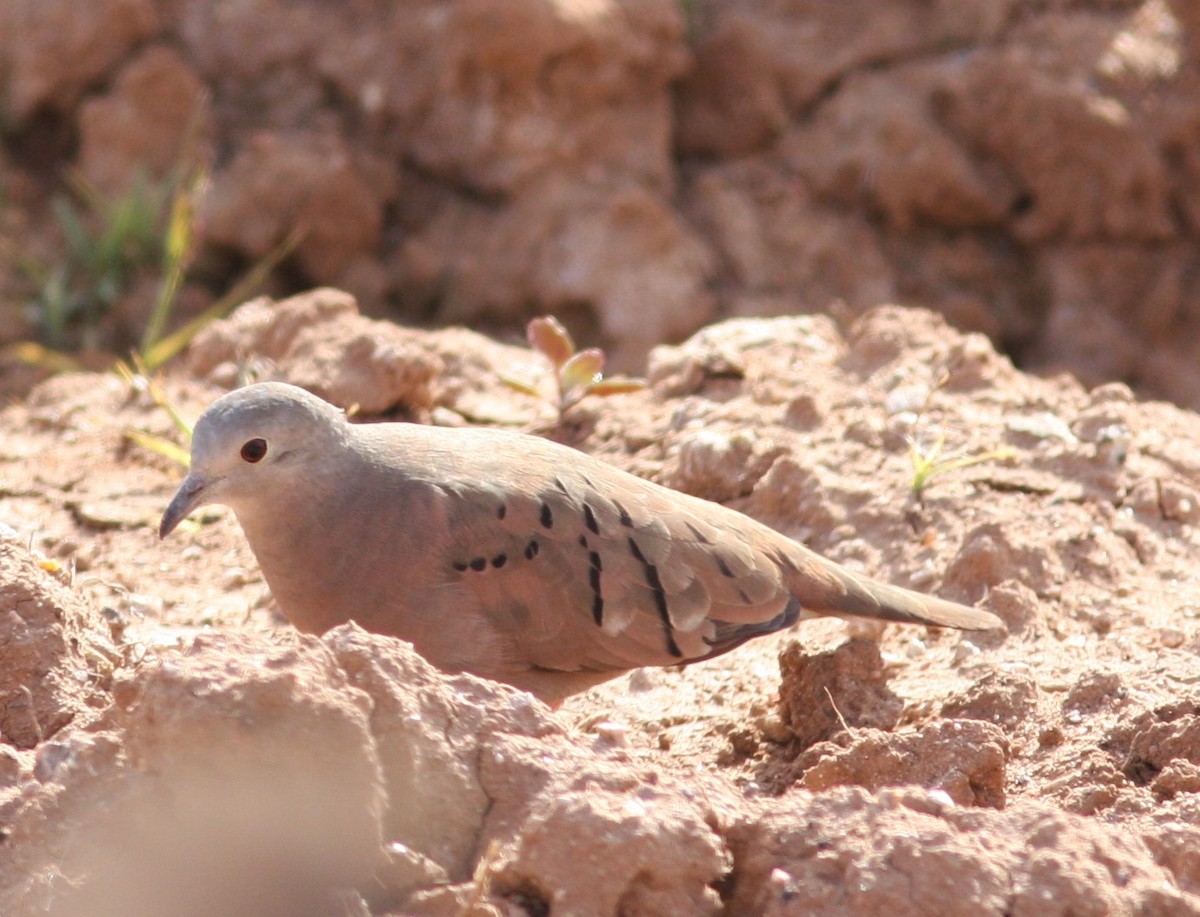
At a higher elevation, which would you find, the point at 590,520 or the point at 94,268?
the point at 590,520

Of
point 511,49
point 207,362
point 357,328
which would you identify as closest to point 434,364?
point 357,328

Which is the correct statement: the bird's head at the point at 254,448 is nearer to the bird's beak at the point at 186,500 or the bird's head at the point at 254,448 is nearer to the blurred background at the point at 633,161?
the bird's beak at the point at 186,500

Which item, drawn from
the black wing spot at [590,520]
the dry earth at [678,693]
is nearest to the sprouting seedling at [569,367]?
the dry earth at [678,693]

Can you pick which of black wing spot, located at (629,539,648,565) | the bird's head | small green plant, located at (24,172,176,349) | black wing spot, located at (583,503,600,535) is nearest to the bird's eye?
the bird's head

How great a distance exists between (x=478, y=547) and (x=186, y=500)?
0.64 metres

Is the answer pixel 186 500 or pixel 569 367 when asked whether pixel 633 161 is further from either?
pixel 186 500

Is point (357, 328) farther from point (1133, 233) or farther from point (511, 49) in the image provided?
point (1133, 233)

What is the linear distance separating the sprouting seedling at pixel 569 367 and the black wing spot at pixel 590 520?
4.14ft

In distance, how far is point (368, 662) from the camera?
2.17 m

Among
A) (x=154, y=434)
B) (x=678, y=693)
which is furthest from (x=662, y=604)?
(x=154, y=434)

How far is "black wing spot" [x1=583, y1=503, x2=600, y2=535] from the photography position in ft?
11.5

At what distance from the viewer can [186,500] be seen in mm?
3332

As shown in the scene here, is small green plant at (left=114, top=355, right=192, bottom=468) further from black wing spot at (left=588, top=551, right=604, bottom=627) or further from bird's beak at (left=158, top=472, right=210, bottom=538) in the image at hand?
black wing spot at (left=588, top=551, right=604, bottom=627)

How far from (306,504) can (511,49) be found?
3.88m
